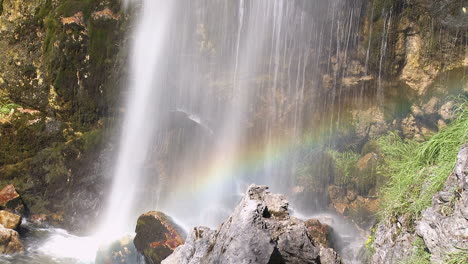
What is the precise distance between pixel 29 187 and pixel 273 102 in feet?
26.7

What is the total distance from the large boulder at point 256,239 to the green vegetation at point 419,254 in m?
0.86

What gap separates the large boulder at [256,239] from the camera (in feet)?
12.5

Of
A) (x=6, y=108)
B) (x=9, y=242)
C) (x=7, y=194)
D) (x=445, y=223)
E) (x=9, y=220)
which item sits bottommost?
(x=9, y=242)

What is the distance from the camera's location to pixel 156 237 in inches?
339

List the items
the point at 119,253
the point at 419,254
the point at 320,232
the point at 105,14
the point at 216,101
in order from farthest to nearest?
the point at 216,101 → the point at 105,14 → the point at 119,253 → the point at 320,232 → the point at 419,254

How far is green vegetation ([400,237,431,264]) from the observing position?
3942 mm

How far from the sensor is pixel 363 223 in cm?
1062

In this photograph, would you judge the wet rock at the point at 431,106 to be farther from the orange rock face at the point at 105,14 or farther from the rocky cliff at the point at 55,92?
the orange rock face at the point at 105,14

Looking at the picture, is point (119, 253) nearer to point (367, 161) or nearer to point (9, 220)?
point (9, 220)

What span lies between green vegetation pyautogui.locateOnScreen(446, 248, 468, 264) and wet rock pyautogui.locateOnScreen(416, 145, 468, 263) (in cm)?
4

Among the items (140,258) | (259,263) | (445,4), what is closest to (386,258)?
(259,263)

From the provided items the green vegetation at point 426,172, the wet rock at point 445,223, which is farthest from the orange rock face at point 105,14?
the wet rock at point 445,223

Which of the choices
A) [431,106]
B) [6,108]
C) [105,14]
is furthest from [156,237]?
[431,106]

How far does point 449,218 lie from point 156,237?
20.8 feet
